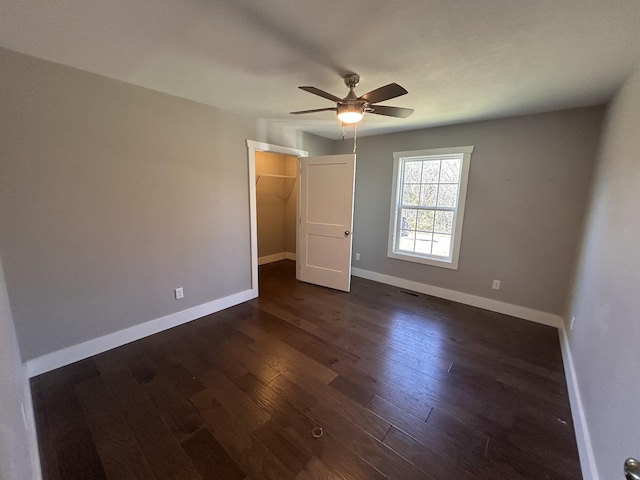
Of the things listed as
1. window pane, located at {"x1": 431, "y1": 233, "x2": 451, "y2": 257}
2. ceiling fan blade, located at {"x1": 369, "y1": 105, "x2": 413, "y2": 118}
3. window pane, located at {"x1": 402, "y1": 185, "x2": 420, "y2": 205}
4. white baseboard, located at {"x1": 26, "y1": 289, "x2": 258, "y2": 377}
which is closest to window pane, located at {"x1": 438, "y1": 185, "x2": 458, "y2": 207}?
window pane, located at {"x1": 402, "y1": 185, "x2": 420, "y2": 205}

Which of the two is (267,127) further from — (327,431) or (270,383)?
(327,431)

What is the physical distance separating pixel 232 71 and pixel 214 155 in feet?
3.58

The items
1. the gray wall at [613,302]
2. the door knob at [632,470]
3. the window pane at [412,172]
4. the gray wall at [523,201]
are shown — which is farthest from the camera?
the window pane at [412,172]

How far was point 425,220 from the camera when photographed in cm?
377

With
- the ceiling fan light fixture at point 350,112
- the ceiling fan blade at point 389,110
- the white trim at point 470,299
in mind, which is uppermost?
the ceiling fan blade at point 389,110

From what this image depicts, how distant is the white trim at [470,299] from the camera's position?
2931 mm

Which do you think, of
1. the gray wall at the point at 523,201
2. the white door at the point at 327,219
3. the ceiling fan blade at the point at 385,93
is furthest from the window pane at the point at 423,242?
the ceiling fan blade at the point at 385,93

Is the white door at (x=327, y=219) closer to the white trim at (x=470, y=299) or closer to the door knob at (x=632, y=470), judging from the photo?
the white trim at (x=470, y=299)

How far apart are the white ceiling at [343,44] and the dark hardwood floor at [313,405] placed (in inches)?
92.1

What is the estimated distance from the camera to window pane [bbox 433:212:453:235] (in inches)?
139

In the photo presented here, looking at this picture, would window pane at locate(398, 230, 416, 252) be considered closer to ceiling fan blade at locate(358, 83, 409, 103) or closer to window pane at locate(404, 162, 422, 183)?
window pane at locate(404, 162, 422, 183)

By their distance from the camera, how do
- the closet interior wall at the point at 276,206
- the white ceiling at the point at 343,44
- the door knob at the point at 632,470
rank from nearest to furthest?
1. the door knob at the point at 632,470
2. the white ceiling at the point at 343,44
3. the closet interior wall at the point at 276,206

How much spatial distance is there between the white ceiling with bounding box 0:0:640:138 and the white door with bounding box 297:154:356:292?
4.34 ft

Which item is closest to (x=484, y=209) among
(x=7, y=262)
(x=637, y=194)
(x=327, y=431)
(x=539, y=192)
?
(x=539, y=192)
